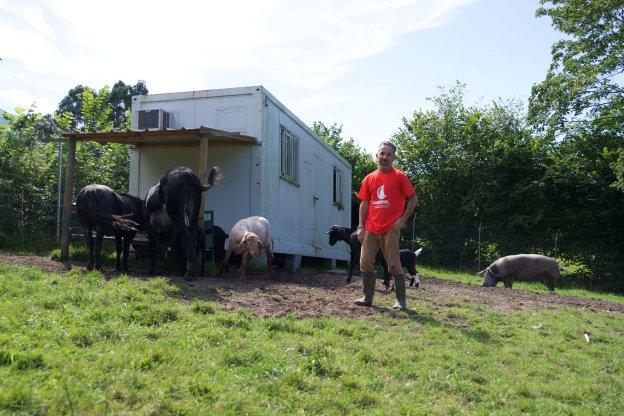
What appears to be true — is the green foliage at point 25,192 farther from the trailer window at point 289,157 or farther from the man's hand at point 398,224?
the man's hand at point 398,224

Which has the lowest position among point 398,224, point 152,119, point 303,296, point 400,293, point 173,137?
point 303,296

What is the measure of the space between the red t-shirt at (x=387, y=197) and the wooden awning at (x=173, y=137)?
4.04 meters

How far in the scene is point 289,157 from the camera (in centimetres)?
1336

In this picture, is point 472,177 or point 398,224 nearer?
point 398,224

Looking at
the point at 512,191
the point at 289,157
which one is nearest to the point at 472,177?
the point at 512,191

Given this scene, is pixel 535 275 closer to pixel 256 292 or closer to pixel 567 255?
pixel 567 255

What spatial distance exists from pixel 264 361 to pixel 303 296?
11.8ft

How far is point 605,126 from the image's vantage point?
69.5 feet

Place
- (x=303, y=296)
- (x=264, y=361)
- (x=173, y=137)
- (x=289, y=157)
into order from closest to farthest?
1. (x=264, y=361)
2. (x=303, y=296)
3. (x=173, y=137)
4. (x=289, y=157)

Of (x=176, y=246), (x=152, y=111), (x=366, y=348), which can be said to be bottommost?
(x=366, y=348)

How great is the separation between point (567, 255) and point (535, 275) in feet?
13.5

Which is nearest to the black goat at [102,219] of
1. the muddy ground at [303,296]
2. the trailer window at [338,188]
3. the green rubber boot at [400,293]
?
the muddy ground at [303,296]

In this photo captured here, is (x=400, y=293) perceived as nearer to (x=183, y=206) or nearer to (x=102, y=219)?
(x=183, y=206)

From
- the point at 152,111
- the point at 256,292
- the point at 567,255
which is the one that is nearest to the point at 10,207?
the point at 152,111
